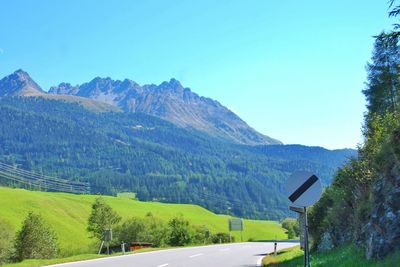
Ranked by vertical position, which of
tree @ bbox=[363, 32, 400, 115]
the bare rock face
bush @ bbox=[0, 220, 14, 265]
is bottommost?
bush @ bbox=[0, 220, 14, 265]

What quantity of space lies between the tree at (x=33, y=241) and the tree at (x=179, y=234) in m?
17.4

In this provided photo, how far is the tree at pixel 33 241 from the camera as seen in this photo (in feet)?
235

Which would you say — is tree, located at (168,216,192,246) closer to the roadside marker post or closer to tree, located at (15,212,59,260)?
tree, located at (15,212,59,260)

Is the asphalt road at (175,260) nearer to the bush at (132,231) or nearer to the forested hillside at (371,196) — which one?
the forested hillside at (371,196)

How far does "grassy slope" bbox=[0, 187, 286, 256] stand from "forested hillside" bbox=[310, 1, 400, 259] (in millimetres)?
87555

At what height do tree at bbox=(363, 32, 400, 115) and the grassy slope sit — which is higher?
tree at bbox=(363, 32, 400, 115)

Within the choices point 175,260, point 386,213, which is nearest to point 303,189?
point 386,213

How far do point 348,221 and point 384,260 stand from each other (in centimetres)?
1014

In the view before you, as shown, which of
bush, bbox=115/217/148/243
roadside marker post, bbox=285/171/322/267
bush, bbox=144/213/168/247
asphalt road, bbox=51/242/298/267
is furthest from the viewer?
bush, bbox=115/217/148/243

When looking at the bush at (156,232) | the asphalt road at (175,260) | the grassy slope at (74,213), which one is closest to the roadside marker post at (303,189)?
the asphalt road at (175,260)

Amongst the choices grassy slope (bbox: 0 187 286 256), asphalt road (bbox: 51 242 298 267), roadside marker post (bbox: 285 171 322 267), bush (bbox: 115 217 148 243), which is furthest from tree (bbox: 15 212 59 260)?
roadside marker post (bbox: 285 171 322 267)

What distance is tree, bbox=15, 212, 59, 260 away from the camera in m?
71.6

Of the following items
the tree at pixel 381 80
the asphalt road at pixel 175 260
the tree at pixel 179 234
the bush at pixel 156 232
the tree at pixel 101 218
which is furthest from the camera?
the bush at pixel 156 232

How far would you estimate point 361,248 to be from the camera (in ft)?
53.8
